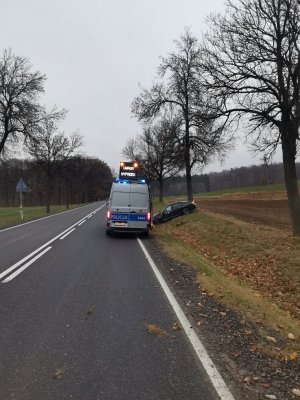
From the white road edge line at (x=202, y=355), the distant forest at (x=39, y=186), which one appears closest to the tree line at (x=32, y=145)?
the distant forest at (x=39, y=186)

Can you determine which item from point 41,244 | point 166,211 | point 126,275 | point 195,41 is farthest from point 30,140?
point 126,275

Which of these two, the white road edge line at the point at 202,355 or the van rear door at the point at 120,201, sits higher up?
the van rear door at the point at 120,201

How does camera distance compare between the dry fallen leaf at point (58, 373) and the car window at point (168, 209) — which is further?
the car window at point (168, 209)

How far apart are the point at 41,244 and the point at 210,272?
7980 mm

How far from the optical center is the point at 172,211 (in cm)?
3130

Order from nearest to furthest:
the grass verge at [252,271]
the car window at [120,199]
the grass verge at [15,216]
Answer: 1. the grass verge at [252,271]
2. the car window at [120,199]
3. the grass verge at [15,216]

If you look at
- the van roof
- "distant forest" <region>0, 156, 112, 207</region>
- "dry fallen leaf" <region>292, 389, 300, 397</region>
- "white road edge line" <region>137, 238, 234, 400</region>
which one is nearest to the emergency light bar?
the van roof

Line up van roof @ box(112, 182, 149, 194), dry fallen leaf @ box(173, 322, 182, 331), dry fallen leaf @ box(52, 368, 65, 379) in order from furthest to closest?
van roof @ box(112, 182, 149, 194) → dry fallen leaf @ box(173, 322, 182, 331) → dry fallen leaf @ box(52, 368, 65, 379)

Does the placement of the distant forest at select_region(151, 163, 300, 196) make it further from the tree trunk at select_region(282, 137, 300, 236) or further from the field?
the tree trunk at select_region(282, 137, 300, 236)

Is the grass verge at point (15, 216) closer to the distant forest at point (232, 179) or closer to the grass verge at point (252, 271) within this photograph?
the grass verge at point (252, 271)

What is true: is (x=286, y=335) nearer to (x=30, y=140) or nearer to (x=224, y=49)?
(x=224, y=49)

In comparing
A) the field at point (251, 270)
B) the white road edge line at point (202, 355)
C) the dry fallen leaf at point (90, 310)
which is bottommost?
the field at point (251, 270)

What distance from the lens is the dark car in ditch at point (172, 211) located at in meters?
31.0

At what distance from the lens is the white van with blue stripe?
19828 millimetres
